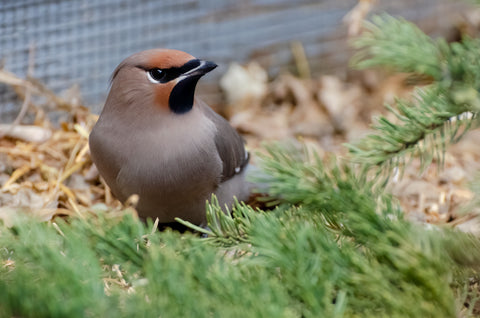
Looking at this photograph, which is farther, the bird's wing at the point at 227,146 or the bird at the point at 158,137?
the bird's wing at the point at 227,146

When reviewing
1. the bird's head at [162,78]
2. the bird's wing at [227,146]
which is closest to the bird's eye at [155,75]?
the bird's head at [162,78]

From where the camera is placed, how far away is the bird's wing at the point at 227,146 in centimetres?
217

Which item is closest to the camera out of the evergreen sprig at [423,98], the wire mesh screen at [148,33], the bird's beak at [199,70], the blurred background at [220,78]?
the evergreen sprig at [423,98]

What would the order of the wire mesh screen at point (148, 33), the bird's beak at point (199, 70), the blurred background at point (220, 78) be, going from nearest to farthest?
the bird's beak at point (199, 70) → the blurred background at point (220, 78) → the wire mesh screen at point (148, 33)

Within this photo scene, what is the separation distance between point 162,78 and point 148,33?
1608mm

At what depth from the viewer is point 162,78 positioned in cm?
196

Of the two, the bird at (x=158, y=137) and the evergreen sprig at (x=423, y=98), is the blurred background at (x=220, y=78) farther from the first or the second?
the evergreen sprig at (x=423, y=98)

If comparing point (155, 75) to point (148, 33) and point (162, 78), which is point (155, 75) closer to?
point (162, 78)

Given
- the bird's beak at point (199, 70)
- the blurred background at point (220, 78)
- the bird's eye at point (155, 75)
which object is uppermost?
the bird's beak at point (199, 70)

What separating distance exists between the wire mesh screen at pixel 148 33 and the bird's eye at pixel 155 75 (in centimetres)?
143

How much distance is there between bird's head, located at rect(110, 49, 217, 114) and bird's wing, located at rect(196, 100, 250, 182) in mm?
169

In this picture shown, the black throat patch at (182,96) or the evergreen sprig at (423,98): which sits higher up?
the evergreen sprig at (423,98)

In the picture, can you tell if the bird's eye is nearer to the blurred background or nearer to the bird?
the bird

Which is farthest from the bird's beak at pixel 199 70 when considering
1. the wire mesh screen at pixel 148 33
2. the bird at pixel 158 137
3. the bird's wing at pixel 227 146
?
the wire mesh screen at pixel 148 33
